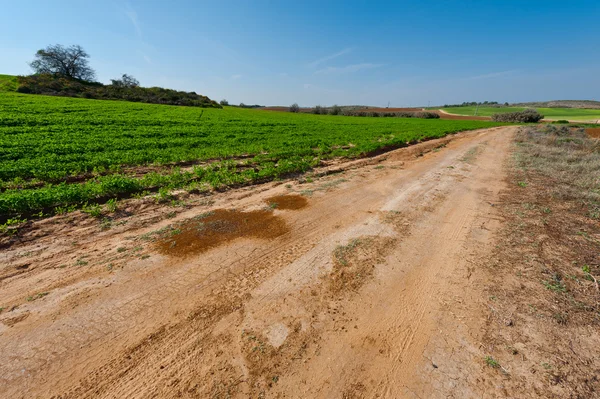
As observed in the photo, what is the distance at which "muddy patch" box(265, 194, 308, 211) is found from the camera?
8058 mm

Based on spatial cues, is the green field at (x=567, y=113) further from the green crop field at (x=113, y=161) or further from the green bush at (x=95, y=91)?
the green bush at (x=95, y=91)

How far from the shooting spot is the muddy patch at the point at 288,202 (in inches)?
317

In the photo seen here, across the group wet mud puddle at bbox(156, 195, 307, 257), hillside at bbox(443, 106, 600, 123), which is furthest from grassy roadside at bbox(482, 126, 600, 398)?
hillside at bbox(443, 106, 600, 123)

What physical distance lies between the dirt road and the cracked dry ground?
2cm

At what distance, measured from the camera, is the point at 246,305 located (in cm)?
411

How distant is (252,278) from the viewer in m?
4.77

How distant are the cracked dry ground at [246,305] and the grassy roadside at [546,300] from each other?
10.6 inches

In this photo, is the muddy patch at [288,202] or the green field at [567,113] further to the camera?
the green field at [567,113]

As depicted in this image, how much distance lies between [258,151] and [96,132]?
1261cm

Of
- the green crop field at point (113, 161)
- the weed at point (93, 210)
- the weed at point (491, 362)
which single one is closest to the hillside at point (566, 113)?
the green crop field at point (113, 161)

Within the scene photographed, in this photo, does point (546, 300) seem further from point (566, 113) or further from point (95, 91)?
point (566, 113)

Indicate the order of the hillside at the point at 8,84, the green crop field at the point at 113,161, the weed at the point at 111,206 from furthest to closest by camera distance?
the hillside at the point at 8,84 → the green crop field at the point at 113,161 → the weed at the point at 111,206

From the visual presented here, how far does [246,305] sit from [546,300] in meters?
5.03

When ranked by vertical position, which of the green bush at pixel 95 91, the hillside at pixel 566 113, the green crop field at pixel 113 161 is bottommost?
the green crop field at pixel 113 161
